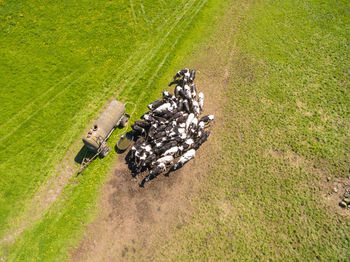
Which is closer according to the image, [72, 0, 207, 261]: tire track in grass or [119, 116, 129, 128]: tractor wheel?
[72, 0, 207, 261]: tire track in grass

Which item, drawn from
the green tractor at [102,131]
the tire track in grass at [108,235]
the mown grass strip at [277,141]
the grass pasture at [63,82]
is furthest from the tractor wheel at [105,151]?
the mown grass strip at [277,141]

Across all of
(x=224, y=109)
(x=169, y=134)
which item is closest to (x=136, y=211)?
(x=169, y=134)

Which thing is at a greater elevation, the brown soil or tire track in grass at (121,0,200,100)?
tire track in grass at (121,0,200,100)

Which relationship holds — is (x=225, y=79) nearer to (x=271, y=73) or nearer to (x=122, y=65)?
(x=271, y=73)

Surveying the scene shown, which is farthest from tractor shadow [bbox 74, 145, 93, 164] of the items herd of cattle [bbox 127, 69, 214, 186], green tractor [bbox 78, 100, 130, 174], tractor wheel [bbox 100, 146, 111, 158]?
herd of cattle [bbox 127, 69, 214, 186]

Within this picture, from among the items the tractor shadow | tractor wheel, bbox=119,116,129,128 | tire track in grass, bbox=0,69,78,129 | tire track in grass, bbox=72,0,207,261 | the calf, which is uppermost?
tire track in grass, bbox=0,69,78,129

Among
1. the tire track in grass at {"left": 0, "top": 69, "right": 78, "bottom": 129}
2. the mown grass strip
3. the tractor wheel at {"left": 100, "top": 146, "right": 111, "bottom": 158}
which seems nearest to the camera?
the mown grass strip

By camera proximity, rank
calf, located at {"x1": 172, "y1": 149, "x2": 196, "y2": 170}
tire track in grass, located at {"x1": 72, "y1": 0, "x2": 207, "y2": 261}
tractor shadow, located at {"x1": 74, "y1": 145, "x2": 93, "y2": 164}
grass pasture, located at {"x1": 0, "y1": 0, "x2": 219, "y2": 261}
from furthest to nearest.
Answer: tractor shadow, located at {"x1": 74, "y1": 145, "x2": 93, "y2": 164}, calf, located at {"x1": 172, "y1": 149, "x2": 196, "y2": 170}, grass pasture, located at {"x1": 0, "y1": 0, "x2": 219, "y2": 261}, tire track in grass, located at {"x1": 72, "y1": 0, "x2": 207, "y2": 261}

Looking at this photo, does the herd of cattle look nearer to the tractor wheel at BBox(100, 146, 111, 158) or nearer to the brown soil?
the brown soil
